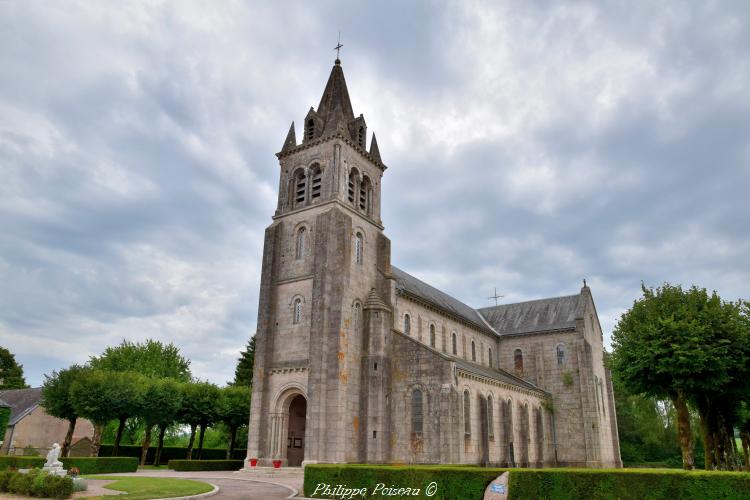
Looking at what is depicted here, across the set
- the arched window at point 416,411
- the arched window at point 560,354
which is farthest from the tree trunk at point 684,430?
the arched window at point 560,354

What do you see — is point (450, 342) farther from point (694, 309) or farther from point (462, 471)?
point (462, 471)

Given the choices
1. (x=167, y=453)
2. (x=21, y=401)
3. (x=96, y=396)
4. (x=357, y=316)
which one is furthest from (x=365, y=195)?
(x=21, y=401)

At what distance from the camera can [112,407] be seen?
3800 cm

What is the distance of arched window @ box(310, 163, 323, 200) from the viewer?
3843 centimetres

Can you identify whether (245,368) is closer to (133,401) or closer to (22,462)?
(133,401)

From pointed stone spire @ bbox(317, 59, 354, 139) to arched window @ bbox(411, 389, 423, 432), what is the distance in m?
18.9

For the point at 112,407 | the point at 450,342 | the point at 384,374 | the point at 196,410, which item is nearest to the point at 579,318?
the point at 450,342

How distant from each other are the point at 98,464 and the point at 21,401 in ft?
107

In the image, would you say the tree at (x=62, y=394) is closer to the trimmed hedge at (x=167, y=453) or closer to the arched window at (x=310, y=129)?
the trimmed hedge at (x=167, y=453)

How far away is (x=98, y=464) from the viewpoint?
99.5 ft

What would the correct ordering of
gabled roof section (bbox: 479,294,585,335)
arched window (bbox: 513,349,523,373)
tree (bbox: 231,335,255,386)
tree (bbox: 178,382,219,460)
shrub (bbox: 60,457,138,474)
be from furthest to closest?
tree (bbox: 231,335,255,386) < arched window (bbox: 513,349,523,373) < gabled roof section (bbox: 479,294,585,335) < tree (bbox: 178,382,219,460) < shrub (bbox: 60,457,138,474)

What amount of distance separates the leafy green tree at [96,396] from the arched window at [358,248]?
19177mm

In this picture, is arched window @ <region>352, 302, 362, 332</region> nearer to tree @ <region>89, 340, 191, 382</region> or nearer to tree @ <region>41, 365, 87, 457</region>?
tree @ <region>41, 365, 87, 457</region>

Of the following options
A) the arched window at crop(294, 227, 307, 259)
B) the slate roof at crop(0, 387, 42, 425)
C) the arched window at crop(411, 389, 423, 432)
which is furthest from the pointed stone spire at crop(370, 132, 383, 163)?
the slate roof at crop(0, 387, 42, 425)
